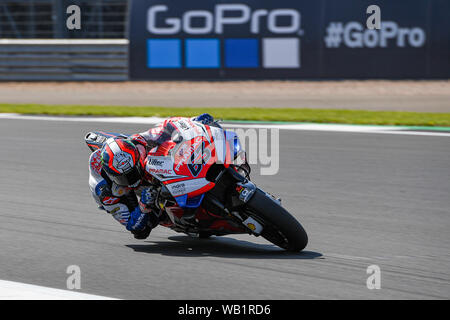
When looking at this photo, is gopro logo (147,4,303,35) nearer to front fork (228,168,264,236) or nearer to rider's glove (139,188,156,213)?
rider's glove (139,188,156,213)

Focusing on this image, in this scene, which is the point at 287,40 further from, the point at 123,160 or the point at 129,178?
the point at 123,160

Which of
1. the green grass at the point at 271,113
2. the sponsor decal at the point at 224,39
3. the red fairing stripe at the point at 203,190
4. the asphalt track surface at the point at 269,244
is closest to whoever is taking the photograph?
the asphalt track surface at the point at 269,244

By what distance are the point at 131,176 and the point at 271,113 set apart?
37.0 ft

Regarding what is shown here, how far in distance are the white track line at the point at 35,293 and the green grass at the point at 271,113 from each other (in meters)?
10.9

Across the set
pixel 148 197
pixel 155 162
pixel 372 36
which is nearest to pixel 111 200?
pixel 148 197

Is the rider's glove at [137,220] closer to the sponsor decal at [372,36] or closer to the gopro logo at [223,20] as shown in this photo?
the sponsor decal at [372,36]

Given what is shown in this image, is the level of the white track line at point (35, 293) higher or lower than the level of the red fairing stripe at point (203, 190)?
lower

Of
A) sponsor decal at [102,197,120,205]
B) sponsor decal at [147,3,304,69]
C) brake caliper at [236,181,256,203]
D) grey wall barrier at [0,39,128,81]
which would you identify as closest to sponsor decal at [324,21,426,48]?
sponsor decal at [147,3,304,69]

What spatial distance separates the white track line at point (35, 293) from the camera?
4.61 meters

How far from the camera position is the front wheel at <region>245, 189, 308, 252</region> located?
5.30 m

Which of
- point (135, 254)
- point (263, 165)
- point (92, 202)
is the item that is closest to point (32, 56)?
point (263, 165)

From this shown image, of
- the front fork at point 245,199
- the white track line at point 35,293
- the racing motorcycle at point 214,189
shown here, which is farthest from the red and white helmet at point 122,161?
the white track line at point 35,293

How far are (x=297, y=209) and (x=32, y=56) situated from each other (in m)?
19.2
